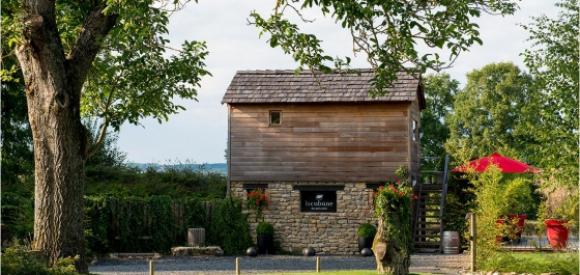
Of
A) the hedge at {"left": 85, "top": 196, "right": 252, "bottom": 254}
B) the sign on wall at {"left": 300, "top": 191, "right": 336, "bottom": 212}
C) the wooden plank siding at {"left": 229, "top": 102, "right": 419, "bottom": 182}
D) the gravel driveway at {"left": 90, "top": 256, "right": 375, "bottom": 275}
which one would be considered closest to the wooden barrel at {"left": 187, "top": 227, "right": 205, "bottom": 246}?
the hedge at {"left": 85, "top": 196, "right": 252, "bottom": 254}

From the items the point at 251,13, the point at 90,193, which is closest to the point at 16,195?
the point at 90,193

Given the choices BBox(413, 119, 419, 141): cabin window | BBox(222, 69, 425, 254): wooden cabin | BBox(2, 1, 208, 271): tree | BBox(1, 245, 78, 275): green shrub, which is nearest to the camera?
BBox(1, 245, 78, 275): green shrub

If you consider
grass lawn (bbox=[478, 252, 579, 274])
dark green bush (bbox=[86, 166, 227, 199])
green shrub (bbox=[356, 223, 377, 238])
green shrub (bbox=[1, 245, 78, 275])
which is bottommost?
grass lawn (bbox=[478, 252, 579, 274])

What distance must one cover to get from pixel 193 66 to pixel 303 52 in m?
5.59

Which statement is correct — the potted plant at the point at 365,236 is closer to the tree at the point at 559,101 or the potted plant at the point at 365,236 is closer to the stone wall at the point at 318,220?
the stone wall at the point at 318,220

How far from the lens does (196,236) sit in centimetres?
2612

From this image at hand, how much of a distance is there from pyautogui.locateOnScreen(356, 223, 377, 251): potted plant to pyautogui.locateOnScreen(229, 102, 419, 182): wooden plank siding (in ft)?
4.93

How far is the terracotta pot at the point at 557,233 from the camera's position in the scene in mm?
22688

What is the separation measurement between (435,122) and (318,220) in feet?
66.6

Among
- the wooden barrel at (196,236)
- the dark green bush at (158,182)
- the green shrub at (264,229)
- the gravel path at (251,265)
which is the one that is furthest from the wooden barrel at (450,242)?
the dark green bush at (158,182)

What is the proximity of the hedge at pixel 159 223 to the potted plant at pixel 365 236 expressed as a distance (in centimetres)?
338

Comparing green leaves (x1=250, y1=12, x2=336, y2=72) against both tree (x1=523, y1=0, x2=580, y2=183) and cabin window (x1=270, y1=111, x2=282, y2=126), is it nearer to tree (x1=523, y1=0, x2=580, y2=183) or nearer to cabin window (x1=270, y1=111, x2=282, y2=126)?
tree (x1=523, y1=0, x2=580, y2=183)

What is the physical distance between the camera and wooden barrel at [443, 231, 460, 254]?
25.7 m

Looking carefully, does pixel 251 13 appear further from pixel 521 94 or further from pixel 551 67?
pixel 521 94
